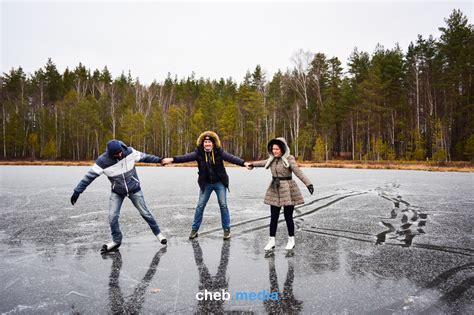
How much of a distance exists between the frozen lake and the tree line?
33.1 m

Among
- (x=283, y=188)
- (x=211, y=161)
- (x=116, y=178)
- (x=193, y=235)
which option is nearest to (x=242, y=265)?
(x=283, y=188)

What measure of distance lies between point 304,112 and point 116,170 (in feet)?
140

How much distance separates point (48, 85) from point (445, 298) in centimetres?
7409

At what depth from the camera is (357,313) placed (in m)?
2.93

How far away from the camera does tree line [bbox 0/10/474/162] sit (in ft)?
126

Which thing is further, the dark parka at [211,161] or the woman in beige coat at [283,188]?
the dark parka at [211,161]

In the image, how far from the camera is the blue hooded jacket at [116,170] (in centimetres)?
469

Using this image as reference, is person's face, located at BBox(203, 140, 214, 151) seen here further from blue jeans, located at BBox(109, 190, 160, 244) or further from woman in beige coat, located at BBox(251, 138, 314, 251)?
blue jeans, located at BBox(109, 190, 160, 244)

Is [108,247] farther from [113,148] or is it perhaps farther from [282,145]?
[282,145]

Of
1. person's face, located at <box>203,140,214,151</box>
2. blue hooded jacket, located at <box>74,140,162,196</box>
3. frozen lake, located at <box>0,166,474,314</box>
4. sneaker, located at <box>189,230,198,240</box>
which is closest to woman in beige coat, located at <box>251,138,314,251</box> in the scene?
frozen lake, located at <box>0,166,474,314</box>

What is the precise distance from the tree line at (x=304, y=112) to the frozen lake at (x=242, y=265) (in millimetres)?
33076

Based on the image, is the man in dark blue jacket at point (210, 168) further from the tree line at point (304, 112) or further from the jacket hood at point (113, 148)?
the tree line at point (304, 112)

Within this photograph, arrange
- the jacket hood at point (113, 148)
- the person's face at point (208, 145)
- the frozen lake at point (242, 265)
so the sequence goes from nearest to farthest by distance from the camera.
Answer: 1. the frozen lake at point (242, 265)
2. the jacket hood at point (113, 148)
3. the person's face at point (208, 145)

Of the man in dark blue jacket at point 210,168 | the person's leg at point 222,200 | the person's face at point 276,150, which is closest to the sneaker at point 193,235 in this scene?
the man in dark blue jacket at point 210,168
